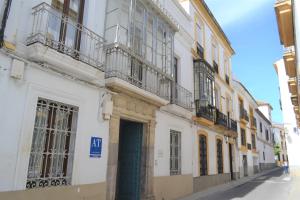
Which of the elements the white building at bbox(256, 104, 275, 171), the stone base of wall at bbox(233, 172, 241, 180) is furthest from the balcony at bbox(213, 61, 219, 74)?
the white building at bbox(256, 104, 275, 171)

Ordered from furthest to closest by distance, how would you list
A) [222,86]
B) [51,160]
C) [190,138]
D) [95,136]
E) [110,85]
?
1. [222,86]
2. [190,138]
3. [110,85]
4. [95,136]
5. [51,160]

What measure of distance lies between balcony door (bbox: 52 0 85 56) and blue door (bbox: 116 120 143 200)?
359cm

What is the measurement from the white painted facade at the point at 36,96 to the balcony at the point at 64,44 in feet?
0.08

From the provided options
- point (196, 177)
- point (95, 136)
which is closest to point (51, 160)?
point (95, 136)

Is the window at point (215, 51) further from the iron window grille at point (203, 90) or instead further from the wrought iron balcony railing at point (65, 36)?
the wrought iron balcony railing at point (65, 36)

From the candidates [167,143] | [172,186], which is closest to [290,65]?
[167,143]

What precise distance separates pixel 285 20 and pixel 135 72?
5048 mm

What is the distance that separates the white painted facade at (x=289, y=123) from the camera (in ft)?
57.1

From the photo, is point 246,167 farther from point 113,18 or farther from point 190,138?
point 113,18

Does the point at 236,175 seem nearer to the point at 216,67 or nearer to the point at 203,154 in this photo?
the point at 203,154

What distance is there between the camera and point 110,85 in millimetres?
6949

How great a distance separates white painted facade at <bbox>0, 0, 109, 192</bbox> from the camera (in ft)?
15.5

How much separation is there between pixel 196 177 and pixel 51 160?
26.4ft

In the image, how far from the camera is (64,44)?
5855 mm
